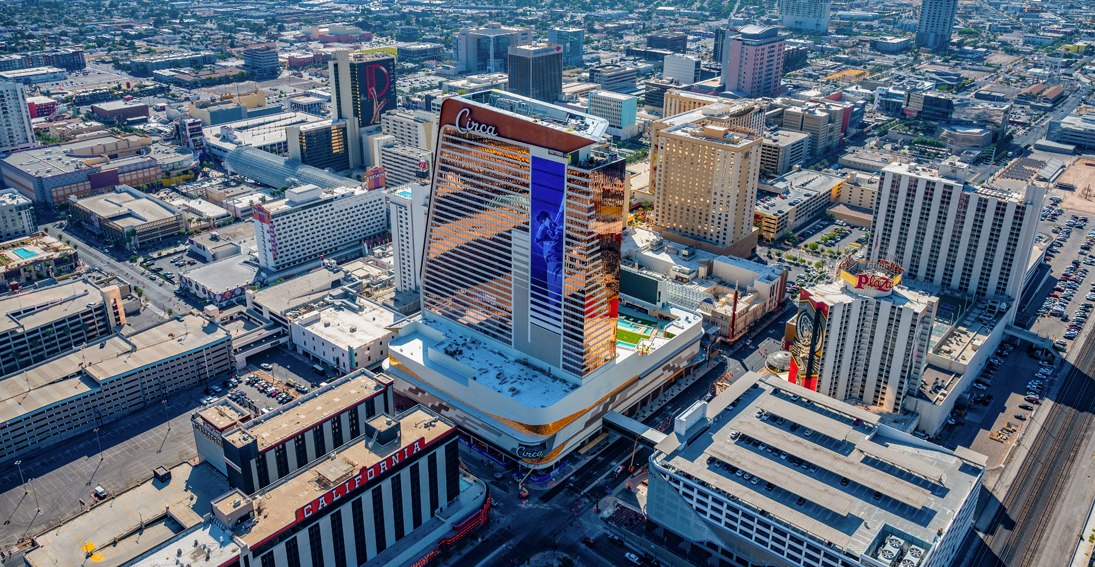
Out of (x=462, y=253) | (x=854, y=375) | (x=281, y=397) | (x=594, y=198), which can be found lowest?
(x=281, y=397)

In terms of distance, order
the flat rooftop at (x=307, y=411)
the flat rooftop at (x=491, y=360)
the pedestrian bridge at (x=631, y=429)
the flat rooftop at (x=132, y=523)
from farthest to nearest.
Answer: the pedestrian bridge at (x=631, y=429) < the flat rooftop at (x=491, y=360) < the flat rooftop at (x=307, y=411) < the flat rooftop at (x=132, y=523)

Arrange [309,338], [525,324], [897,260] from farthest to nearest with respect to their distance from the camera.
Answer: [897,260] < [309,338] < [525,324]

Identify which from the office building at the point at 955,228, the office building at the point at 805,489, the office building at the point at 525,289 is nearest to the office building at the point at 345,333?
the office building at the point at 525,289

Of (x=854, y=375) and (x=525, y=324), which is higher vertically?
(x=525, y=324)

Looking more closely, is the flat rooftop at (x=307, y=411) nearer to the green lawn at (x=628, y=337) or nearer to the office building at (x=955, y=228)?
the green lawn at (x=628, y=337)

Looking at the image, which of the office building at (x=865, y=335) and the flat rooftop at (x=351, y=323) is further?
the flat rooftop at (x=351, y=323)

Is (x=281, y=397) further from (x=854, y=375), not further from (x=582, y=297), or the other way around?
(x=854, y=375)

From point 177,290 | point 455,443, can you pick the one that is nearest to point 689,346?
point 455,443

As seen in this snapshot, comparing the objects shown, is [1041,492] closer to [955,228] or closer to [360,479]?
[955,228]
